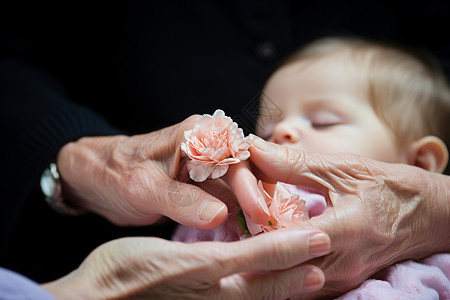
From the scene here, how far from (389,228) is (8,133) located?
114cm

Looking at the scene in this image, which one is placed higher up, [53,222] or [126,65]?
[126,65]

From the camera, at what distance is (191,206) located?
2.51 ft

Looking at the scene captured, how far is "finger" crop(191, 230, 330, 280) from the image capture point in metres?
0.66

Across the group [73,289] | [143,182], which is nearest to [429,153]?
[143,182]

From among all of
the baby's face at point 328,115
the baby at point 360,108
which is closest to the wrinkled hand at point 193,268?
the baby at point 360,108

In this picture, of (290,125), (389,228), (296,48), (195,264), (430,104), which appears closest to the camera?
(195,264)

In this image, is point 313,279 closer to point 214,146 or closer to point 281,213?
point 281,213

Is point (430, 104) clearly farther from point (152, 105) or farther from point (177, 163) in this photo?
point (152, 105)

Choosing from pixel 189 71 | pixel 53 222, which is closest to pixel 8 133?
pixel 53 222

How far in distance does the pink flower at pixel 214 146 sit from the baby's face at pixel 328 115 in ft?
0.82

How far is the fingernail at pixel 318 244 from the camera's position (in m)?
0.67

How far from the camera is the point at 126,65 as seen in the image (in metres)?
1.64

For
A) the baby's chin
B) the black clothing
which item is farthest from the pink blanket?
the black clothing

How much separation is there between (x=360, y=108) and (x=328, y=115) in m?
0.10
